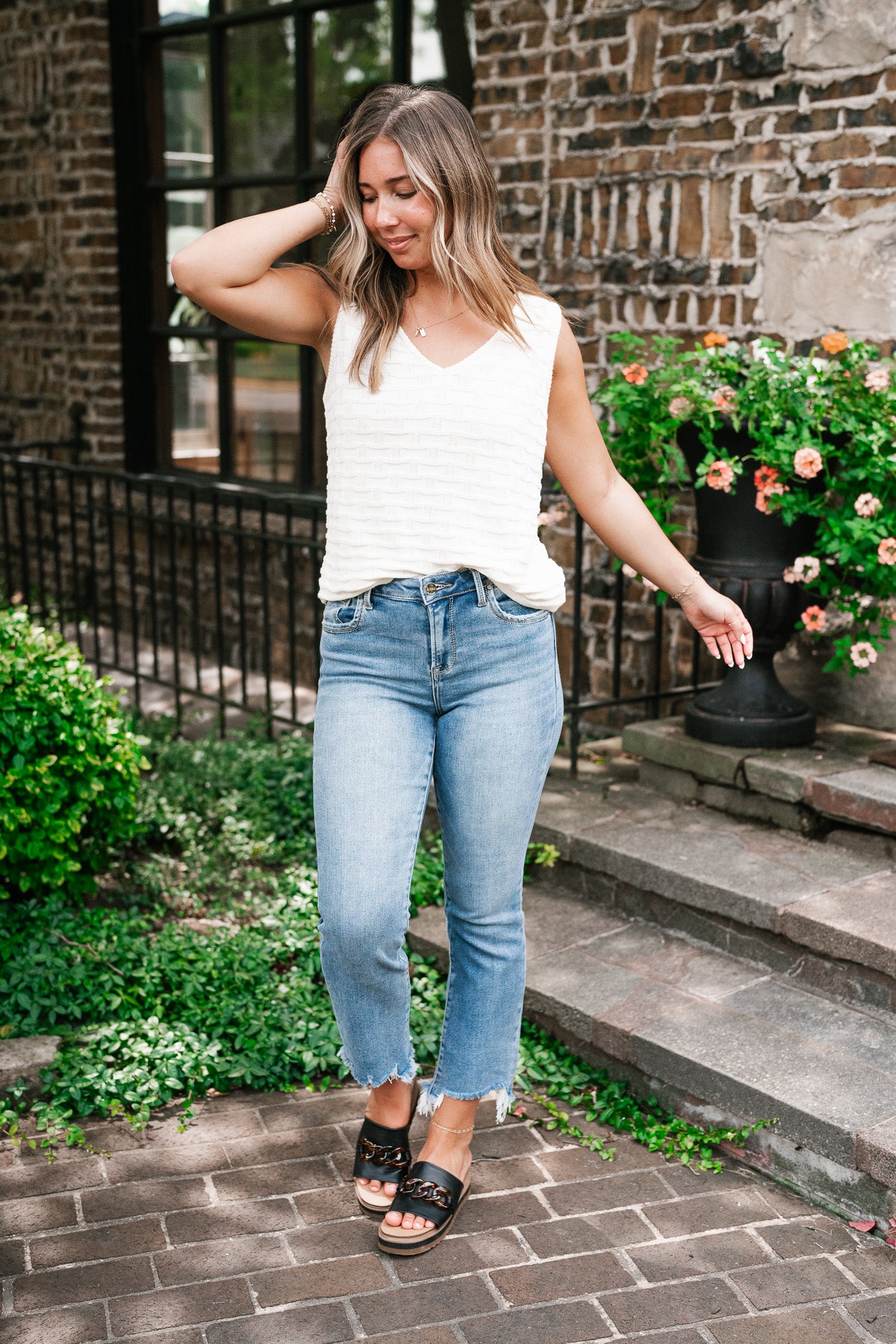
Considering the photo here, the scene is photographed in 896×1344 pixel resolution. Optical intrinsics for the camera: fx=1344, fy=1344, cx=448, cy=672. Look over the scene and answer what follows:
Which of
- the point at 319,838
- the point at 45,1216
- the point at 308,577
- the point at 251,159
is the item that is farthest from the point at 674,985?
the point at 251,159

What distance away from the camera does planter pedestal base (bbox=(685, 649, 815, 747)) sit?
13.0ft

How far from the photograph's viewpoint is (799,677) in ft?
14.4

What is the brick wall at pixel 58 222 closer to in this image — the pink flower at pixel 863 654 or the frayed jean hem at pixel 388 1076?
the pink flower at pixel 863 654

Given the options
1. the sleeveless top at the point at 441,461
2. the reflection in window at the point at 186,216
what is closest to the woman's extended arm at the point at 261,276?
the sleeveless top at the point at 441,461

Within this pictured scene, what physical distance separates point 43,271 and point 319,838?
5.98 m

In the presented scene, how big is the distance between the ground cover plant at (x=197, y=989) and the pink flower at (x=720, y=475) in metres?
1.13

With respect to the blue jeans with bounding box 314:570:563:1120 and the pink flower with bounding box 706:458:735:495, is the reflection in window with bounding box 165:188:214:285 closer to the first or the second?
the pink flower with bounding box 706:458:735:495

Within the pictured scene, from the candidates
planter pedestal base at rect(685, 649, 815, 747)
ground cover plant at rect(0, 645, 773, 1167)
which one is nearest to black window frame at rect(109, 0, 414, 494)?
ground cover plant at rect(0, 645, 773, 1167)

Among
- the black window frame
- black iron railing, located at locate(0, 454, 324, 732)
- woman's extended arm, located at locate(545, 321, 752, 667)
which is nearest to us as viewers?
woman's extended arm, located at locate(545, 321, 752, 667)

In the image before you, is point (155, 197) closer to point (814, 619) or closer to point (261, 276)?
point (814, 619)

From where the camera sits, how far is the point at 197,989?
3385 mm

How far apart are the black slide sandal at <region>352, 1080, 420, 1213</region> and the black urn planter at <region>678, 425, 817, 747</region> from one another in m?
1.78

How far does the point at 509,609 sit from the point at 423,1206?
3.76ft

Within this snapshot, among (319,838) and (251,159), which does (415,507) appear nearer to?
(319,838)
